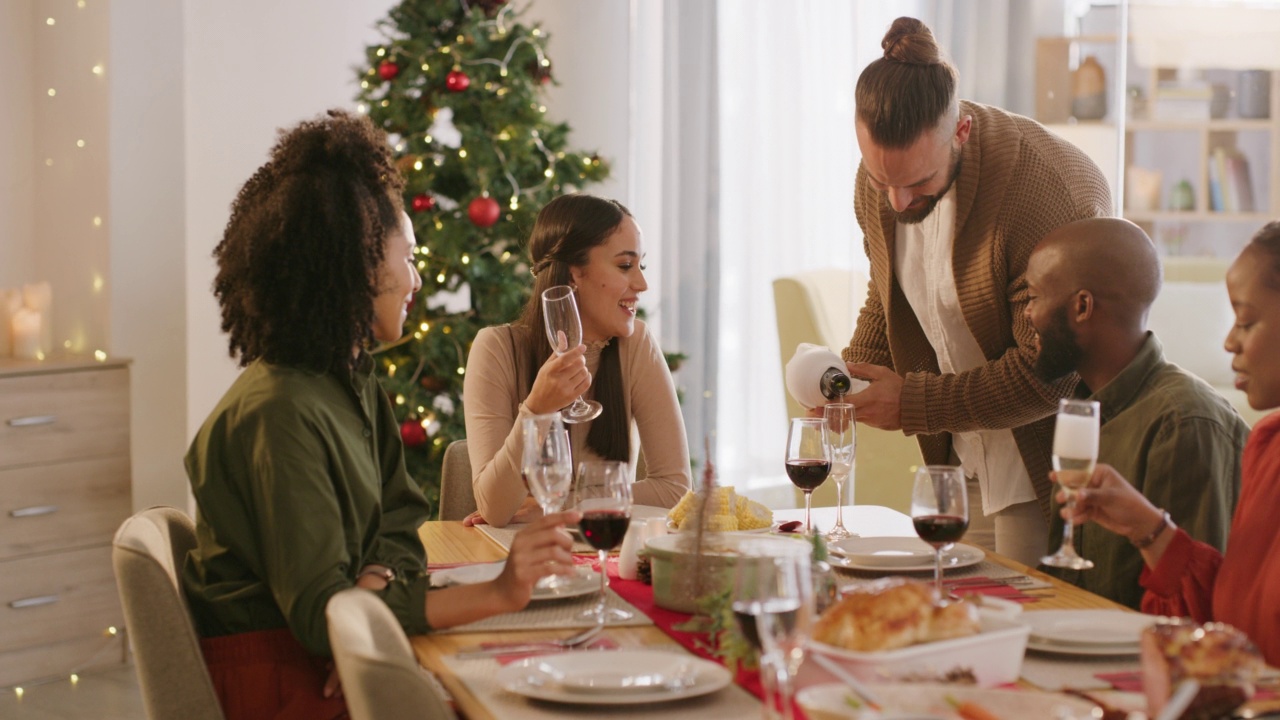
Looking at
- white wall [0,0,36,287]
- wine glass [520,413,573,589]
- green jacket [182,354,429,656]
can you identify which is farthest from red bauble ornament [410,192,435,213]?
wine glass [520,413,573,589]

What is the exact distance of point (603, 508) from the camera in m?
1.69

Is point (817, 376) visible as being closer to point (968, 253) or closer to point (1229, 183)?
point (968, 253)

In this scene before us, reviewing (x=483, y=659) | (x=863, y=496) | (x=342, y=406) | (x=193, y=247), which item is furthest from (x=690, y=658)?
(x=193, y=247)

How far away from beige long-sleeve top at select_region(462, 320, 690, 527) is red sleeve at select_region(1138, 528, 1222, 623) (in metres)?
1.09

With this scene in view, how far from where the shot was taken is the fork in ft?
5.05

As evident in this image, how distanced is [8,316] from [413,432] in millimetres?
1367

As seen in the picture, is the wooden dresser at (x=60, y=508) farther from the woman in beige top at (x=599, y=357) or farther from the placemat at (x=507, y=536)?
the placemat at (x=507, y=536)

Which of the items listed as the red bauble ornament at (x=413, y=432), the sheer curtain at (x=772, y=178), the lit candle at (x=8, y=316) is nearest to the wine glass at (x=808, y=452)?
the red bauble ornament at (x=413, y=432)

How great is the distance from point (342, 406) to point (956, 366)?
4.53ft

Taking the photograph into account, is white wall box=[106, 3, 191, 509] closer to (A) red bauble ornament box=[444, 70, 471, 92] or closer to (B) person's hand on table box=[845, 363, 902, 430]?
(A) red bauble ornament box=[444, 70, 471, 92]

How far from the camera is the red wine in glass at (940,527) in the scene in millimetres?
1615

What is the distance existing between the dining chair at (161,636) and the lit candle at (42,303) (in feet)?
9.57

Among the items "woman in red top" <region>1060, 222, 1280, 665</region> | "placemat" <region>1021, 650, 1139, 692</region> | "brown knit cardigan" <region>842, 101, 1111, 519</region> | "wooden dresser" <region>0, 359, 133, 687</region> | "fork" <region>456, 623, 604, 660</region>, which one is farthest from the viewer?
"wooden dresser" <region>0, 359, 133, 687</region>

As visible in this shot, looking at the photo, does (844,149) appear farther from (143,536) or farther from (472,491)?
(143,536)
